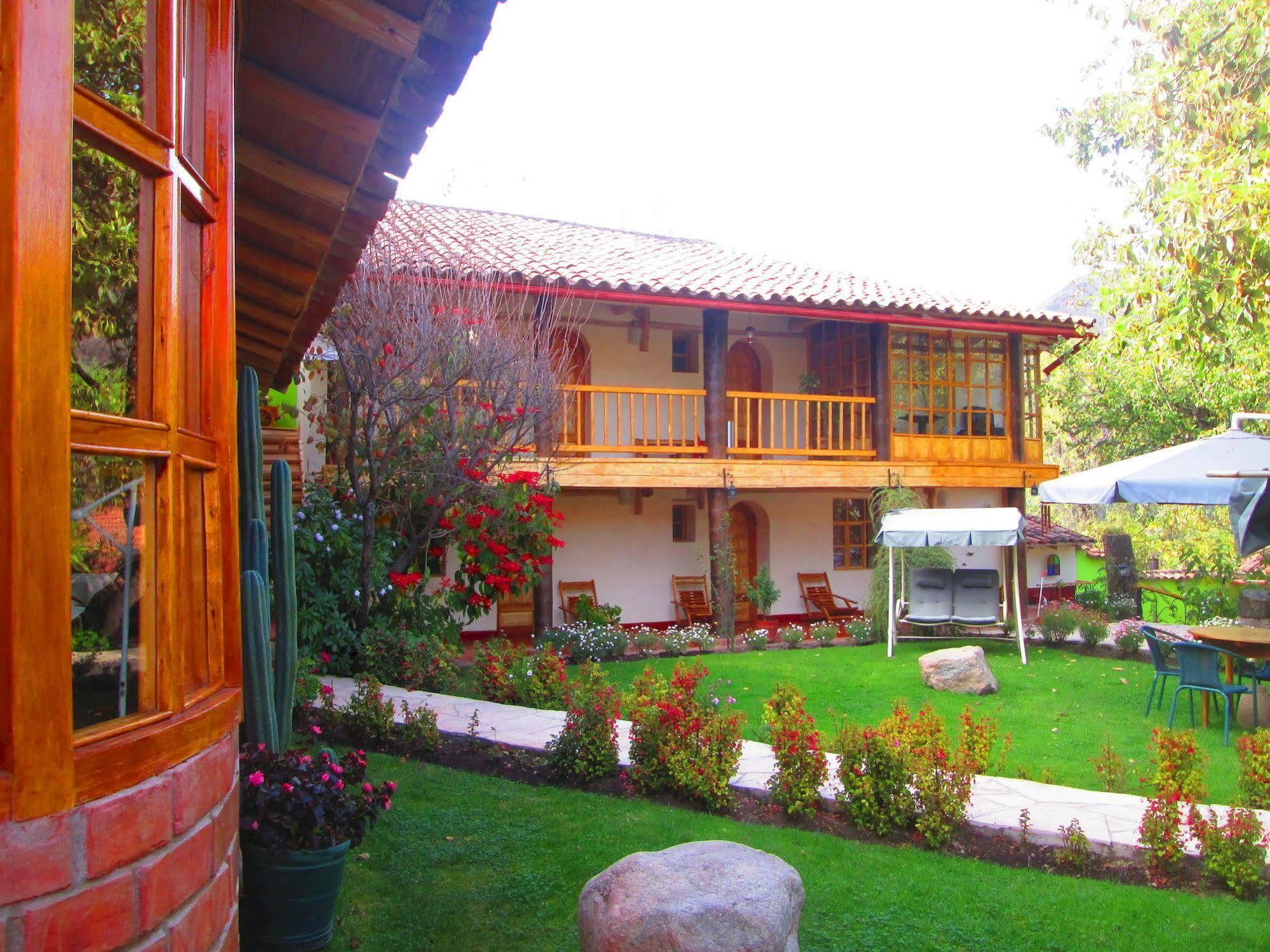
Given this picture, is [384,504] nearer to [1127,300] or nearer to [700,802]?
[700,802]

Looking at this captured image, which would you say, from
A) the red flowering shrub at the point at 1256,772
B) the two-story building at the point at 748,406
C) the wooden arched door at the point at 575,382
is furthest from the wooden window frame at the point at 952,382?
the red flowering shrub at the point at 1256,772

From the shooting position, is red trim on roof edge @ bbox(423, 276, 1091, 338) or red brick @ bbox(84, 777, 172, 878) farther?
red trim on roof edge @ bbox(423, 276, 1091, 338)

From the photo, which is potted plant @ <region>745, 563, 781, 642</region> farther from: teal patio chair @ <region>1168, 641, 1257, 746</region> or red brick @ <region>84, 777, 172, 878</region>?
red brick @ <region>84, 777, 172, 878</region>

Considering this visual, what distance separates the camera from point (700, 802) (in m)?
5.56

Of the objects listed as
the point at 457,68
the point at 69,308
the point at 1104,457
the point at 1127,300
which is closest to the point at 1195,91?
the point at 1127,300

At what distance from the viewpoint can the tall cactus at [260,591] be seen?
360 cm

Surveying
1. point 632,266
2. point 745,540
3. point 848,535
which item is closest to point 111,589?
point 632,266

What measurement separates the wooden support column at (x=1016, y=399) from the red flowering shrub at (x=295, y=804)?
13655mm

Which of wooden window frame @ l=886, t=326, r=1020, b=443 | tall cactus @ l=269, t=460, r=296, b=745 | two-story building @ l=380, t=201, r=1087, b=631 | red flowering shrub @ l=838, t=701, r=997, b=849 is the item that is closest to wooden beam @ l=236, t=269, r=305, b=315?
tall cactus @ l=269, t=460, r=296, b=745

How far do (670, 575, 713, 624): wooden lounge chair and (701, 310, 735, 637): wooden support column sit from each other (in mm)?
1341

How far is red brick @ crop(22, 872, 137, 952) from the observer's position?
1.60 meters

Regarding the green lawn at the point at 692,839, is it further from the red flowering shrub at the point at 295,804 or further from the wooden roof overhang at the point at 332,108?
the wooden roof overhang at the point at 332,108

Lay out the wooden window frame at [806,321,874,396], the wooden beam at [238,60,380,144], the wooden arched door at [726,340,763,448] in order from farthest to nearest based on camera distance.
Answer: the wooden arched door at [726,340,763,448], the wooden window frame at [806,321,874,396], the wooden beam at [238,60,380,144]

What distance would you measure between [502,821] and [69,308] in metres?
4.21
